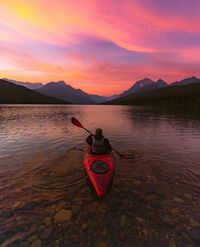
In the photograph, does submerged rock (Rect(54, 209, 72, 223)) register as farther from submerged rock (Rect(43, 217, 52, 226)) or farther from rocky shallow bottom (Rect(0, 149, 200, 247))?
submerged rock (Rect(43, 217, 52, 226))

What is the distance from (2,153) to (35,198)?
1081cm

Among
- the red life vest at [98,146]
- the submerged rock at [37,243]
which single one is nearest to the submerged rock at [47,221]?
the submerged rock at [37,243]

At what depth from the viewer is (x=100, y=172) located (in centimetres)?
1042

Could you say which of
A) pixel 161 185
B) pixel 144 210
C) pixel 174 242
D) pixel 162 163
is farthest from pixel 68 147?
pixel 174 242

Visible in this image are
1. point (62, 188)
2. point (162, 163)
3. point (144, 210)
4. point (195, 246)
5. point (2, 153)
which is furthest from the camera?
point (2, 153)

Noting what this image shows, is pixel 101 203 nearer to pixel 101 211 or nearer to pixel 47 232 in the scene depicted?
pixel 101 211

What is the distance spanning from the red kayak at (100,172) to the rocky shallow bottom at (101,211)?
734mm

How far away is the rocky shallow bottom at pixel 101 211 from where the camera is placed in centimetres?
709

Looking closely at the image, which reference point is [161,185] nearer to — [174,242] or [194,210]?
[194,210]

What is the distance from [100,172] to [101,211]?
2.18 metres

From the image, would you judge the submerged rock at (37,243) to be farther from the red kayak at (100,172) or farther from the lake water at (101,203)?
the red kayak at (100,172)

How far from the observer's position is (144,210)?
894 centimetres

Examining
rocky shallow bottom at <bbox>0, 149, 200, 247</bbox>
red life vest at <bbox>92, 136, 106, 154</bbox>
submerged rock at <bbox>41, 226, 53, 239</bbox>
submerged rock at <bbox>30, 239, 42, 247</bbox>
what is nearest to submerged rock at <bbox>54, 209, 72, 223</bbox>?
rocky shallow bottom at <bbox>0, 149, 200, 247</bbox>

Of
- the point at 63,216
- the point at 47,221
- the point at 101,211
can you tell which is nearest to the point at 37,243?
the point at 47,221
